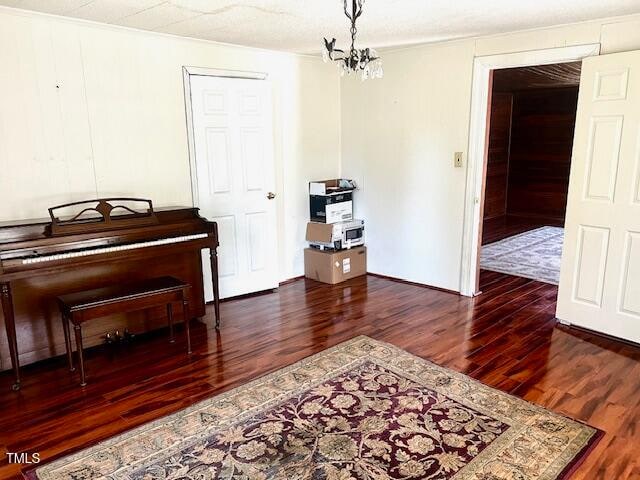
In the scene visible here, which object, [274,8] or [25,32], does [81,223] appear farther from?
[274,8]

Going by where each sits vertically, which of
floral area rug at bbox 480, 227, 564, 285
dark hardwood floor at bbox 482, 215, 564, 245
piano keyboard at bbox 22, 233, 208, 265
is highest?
piano keyboard at bbox 22, 233, 208, 265

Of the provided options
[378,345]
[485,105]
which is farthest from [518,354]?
[485,105]

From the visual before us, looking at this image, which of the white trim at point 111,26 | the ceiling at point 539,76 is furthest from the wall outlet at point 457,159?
the white trim at point 111,26

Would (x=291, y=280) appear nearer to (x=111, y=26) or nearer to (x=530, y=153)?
(x=111, y=26)

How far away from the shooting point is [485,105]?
4.07m

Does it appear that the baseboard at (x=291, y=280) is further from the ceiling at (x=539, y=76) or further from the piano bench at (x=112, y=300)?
the ceiling at (x=539, y=76)

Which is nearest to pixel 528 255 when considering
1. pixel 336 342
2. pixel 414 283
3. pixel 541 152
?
pixel 414 283

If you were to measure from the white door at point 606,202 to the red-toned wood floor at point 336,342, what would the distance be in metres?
0.24

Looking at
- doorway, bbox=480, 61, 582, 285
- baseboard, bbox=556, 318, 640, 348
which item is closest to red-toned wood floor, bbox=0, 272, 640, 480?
baseboard, bbox=556, 318, 640, 348

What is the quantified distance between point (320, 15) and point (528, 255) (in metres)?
4.13

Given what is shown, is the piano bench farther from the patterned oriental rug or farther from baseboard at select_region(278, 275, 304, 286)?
baseboard at select_region(278, 275, 304, 286)

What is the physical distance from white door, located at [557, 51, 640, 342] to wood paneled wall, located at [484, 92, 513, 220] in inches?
182

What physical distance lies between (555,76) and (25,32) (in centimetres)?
566

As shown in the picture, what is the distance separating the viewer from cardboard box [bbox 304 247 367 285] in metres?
4.81
